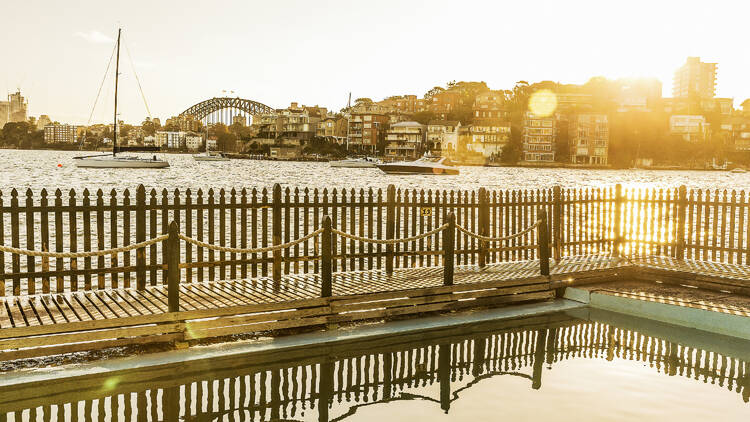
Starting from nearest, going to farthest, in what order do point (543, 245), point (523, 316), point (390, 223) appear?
point (523, 316) < point (543, 245) < point (390, 223)

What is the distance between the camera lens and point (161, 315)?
963 cm

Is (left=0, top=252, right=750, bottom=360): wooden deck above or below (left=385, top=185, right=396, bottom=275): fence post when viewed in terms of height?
below

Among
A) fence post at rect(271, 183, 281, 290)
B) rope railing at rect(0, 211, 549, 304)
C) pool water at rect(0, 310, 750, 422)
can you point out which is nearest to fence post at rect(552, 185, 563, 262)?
rope railing at rect(0, 211, 549, 304)

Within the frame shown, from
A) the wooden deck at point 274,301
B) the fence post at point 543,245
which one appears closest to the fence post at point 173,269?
the wooden deck at point 274,301

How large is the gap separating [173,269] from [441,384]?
13.8 feet

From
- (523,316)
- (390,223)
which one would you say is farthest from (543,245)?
(390,223)

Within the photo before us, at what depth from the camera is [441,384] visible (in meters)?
9.13

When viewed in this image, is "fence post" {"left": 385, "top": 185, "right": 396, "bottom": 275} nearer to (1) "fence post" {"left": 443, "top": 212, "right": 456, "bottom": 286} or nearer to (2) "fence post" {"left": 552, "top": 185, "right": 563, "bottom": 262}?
(1) "fence post" {"left": 443, "top": 212, "right": 456, "bottom": 286}

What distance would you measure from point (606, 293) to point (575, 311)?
2.58ft

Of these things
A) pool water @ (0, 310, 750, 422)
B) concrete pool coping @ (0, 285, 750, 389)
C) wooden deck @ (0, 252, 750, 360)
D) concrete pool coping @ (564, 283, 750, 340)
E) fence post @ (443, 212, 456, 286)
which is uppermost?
fence post @ (443, 212, 456, 286)

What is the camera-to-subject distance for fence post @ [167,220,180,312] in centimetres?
971

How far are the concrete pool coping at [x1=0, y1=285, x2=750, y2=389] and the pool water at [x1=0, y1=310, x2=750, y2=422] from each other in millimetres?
131

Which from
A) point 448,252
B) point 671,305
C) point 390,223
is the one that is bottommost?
point 671,305

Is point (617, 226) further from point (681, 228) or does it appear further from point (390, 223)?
point (390, 223)
